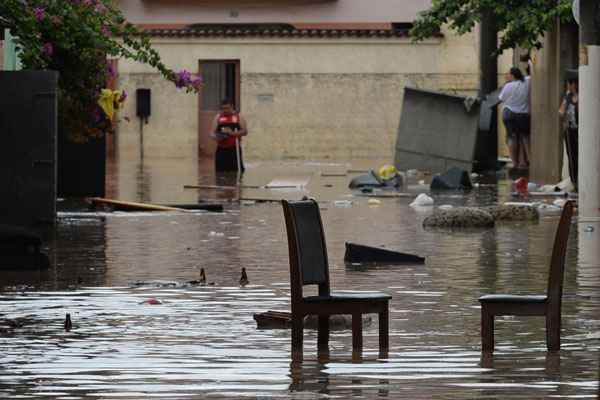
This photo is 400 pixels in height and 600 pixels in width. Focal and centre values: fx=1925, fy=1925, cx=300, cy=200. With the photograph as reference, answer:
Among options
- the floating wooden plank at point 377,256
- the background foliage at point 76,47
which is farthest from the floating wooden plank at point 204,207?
the floating wooden plank at point 377,256

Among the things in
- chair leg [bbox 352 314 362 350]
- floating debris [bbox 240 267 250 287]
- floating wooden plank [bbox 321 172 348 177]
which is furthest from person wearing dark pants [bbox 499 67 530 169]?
chair leg [bbox 352 314 362 350]

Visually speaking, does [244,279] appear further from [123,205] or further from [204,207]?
[204,207]

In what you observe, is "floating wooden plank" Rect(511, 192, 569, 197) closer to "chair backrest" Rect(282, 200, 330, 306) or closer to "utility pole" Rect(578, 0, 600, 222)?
"utility pole" Rect(578, 0, 600, 222)

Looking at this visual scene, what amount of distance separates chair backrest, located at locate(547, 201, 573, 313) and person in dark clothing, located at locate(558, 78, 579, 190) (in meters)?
17.0

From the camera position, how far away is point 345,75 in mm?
50688

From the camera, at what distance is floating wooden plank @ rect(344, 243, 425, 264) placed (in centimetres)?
1513

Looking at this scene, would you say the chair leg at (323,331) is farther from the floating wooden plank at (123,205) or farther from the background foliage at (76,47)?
the floating wooden plank at (123,205)

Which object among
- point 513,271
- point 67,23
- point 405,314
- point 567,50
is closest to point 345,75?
point 567,50

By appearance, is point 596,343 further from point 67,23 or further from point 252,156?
point 252,156

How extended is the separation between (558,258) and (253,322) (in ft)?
7.22

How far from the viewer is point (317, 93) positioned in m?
50.6

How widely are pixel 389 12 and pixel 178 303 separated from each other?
4314 centimetres

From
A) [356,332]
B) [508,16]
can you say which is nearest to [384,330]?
[356,332]

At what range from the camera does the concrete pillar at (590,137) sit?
2033cm
